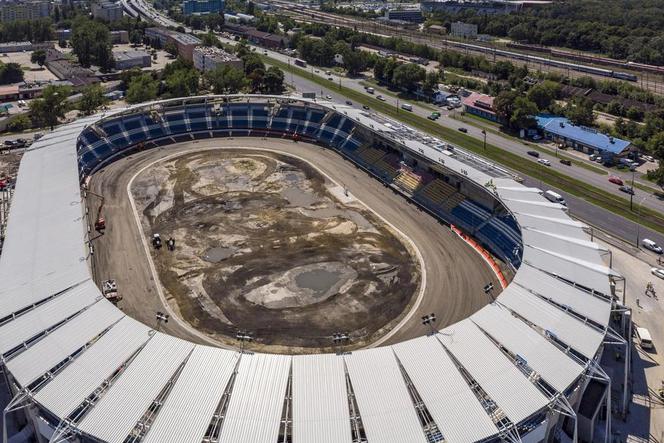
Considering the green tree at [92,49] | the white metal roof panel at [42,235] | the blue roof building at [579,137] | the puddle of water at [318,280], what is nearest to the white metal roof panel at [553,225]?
the puddle of water at [318,280]

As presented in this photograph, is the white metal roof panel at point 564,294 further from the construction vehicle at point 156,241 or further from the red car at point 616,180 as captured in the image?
the red car at point 616,180

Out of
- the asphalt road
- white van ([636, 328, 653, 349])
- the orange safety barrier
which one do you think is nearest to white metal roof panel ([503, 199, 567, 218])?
the orange safety barrier

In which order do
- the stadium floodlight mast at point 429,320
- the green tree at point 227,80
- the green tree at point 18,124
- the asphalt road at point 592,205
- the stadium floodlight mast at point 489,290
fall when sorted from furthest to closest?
the green tree at point 227,80 < the green tree at point 18,124 < the asphalt road at point 592,205 < the stadium floodlight mast at point 489,290 < the stadium floodlight mast at point 429,320

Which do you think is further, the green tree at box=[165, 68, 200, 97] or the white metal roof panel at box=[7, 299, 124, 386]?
the green tree at box=[165, 68, 200, 97]

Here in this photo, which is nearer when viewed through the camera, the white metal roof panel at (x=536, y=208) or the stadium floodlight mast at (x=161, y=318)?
the stadium floodlight mast at (x=161, y=318)

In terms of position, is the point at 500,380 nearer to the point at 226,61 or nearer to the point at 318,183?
the point at 318,183

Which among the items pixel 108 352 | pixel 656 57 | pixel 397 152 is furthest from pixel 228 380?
pixel 656 57

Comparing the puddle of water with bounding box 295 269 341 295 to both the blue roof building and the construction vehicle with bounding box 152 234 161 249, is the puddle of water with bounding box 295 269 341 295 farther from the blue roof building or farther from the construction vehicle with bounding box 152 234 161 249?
the blue roof building
